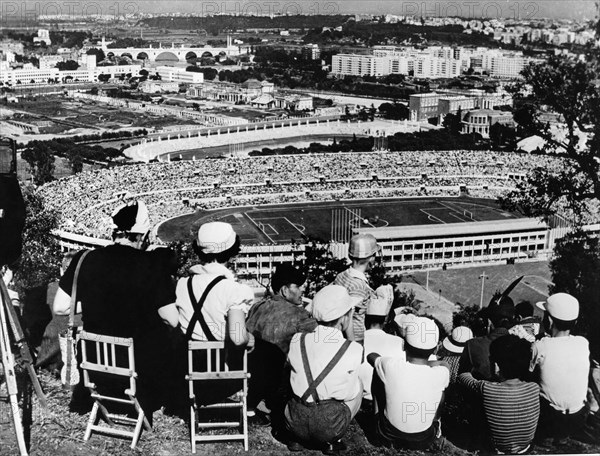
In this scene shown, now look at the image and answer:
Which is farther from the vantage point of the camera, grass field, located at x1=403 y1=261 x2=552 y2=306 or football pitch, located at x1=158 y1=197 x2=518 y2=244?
football pitch, located at x1=158 y1=197 x2=518 y2=244

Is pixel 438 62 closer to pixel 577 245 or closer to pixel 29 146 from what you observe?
pixel 577 245

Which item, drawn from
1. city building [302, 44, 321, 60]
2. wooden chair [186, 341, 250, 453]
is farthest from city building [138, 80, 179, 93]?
wooden chair [186, 341, 250, 453]

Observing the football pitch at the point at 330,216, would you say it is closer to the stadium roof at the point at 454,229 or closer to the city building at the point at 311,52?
the stadium roof at the point at 454,229

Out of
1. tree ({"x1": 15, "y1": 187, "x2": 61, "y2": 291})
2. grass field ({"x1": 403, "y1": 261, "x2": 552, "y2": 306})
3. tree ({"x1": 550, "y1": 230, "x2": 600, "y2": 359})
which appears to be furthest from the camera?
grass field ({"x1": 403, "y1": 261, "x2": 552, "y2": 306})

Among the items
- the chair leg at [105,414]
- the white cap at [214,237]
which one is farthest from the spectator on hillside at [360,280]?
the chair leg at [105,414]

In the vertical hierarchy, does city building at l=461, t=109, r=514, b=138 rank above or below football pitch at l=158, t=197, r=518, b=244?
above

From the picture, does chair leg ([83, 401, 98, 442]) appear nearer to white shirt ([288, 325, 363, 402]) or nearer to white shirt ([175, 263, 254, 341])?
white shirt ([175, 263, 254, 341])

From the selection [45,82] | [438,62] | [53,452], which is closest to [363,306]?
[53,452]
